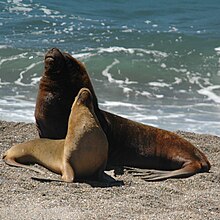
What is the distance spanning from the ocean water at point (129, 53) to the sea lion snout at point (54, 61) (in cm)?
297

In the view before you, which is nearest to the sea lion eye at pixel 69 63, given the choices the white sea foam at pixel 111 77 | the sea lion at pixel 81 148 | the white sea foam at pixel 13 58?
the sea lion at pixel 81 148

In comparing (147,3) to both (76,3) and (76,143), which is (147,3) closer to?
(76,3)

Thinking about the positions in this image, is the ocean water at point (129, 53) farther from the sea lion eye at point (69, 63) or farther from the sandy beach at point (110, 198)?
the sandy beach at point (110, 198)

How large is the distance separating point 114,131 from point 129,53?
30.8 ft

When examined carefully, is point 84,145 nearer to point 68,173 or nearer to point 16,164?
point 68,173

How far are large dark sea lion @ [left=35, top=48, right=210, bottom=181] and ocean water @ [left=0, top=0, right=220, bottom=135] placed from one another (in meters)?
2.70

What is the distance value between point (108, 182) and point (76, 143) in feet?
1.30

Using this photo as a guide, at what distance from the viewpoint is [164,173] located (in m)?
5.63

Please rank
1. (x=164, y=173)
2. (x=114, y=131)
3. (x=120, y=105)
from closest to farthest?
(x=164, y=173) < (x=114, y=131) < (x=120, y=105)

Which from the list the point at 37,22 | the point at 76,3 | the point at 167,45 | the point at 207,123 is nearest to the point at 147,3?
the point at 76,3

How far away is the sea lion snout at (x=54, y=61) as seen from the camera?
577 cm

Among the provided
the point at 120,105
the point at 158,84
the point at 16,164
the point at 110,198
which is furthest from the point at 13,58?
the point at 110,198

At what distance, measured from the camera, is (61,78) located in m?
5.84

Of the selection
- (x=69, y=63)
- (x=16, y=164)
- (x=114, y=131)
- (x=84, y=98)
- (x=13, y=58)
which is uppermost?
(x=69, y=63)
